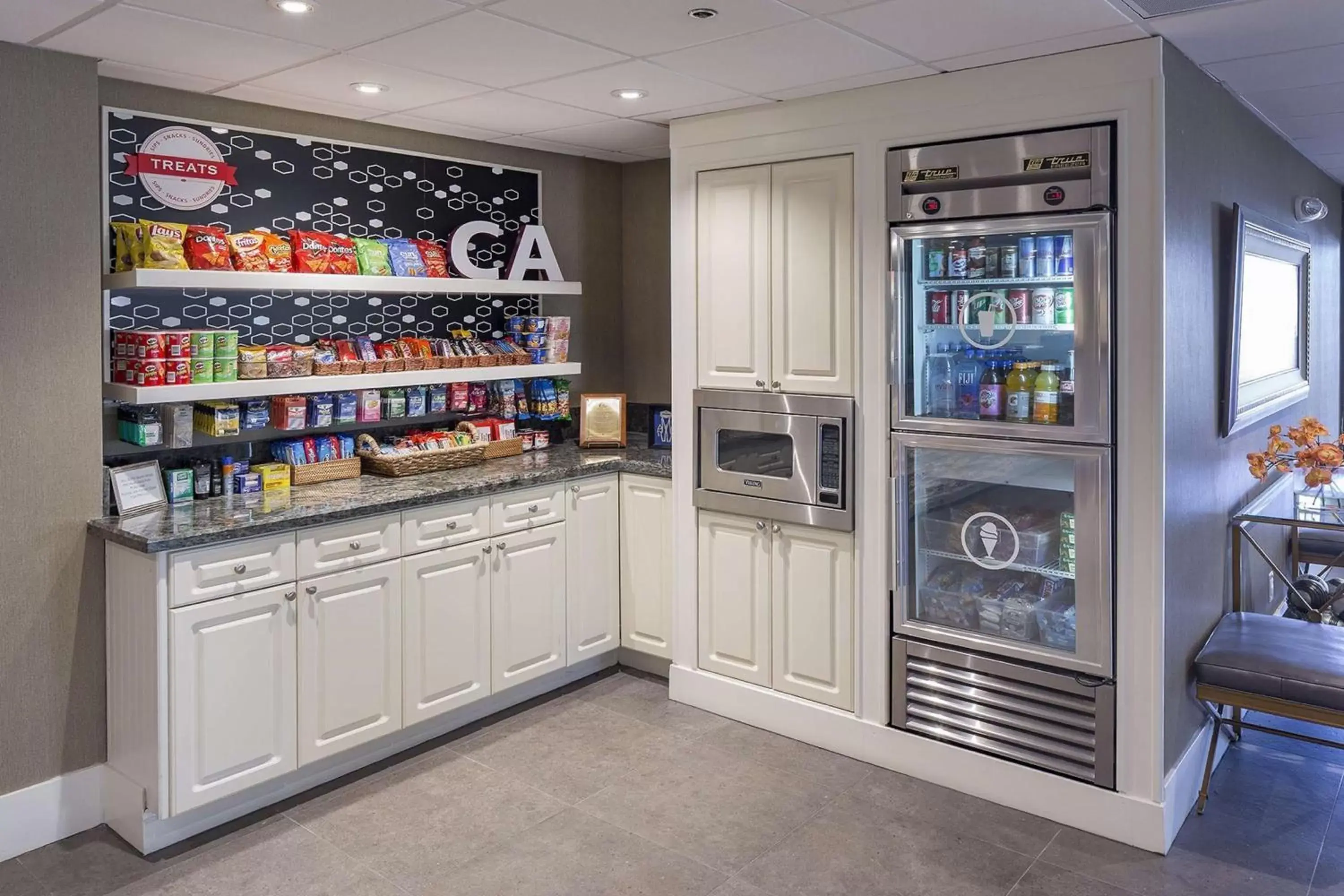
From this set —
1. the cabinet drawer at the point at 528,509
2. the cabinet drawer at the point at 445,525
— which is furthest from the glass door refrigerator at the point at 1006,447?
the cabinet drawer at the point at 445,525

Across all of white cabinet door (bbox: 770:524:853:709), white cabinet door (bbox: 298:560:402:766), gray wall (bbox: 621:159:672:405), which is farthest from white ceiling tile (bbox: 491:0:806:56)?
gray wall (bbox: 621:159:672:405)

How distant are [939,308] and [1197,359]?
789mm

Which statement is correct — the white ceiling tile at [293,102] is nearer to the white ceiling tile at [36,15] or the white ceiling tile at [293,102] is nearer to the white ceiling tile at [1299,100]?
the white ceiling tile at [36,15]

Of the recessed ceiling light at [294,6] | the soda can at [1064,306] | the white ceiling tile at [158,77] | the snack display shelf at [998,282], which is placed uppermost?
the white ceiling tile at [158,77]

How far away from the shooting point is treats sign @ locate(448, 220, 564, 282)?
417 centimetres

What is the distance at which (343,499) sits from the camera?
10.9 feet

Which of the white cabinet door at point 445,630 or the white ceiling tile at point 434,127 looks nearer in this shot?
the white cabinet door at point 445,630

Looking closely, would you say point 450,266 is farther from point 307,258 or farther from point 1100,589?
point 1100,589

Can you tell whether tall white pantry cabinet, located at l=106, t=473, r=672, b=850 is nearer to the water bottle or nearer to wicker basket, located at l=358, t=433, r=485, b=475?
wicker basket, located at l=358, t=433, r=485, b=475

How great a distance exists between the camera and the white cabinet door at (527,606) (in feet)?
12.3

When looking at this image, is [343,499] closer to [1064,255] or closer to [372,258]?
Result: [372,258]

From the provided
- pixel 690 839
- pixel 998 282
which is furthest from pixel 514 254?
pixel 690 839

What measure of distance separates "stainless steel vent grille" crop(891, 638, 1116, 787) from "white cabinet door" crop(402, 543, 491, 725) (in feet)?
4.91

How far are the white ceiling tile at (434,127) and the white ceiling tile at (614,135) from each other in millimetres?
215
